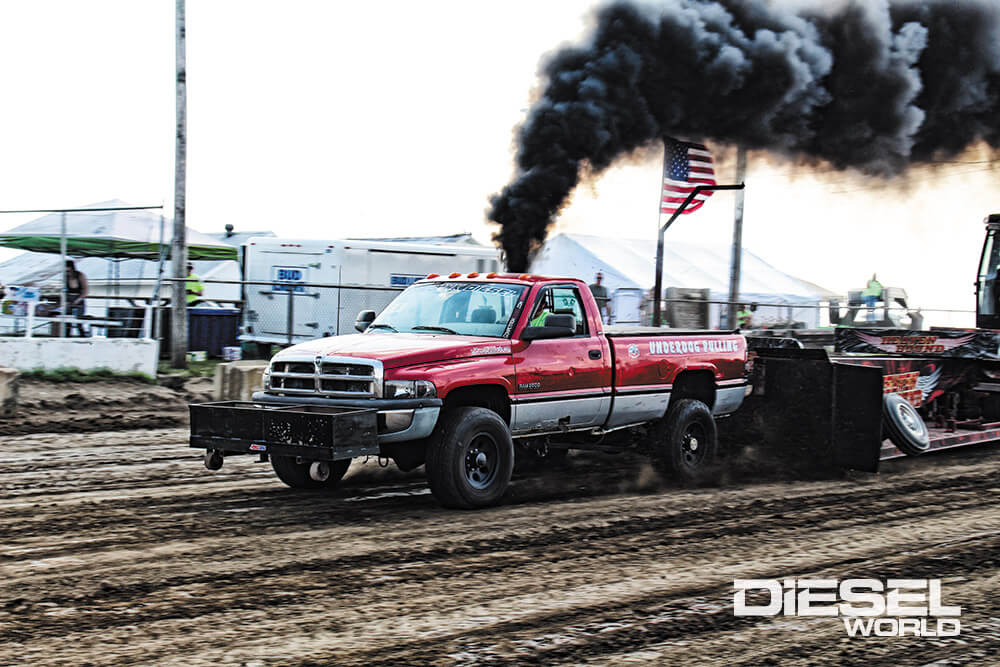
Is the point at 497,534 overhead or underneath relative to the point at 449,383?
underneath

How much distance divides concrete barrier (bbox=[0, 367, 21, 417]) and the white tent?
1927 centimetres

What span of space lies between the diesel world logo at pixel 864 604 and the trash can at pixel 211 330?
17.0 m

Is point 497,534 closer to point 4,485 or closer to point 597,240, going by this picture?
point 4,485

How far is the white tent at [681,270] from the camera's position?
32.2m

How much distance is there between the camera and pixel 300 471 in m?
8.35

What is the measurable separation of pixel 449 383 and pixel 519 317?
105cm

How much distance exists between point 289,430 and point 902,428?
6363 mm

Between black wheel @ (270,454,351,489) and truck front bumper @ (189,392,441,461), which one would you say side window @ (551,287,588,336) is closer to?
truck front bumper @ (189,392,441,461)

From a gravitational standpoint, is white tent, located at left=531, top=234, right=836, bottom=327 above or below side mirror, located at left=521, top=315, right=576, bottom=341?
above

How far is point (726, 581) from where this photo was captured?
5.74 m

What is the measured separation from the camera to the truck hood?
739 centimetres

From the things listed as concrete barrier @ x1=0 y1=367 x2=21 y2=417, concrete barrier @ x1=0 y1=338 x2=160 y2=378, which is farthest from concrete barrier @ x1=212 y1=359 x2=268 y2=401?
concrete barrier @ x1=0 y1=338 x2=160 y2=378

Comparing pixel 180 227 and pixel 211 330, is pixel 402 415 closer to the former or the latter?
pixel 180 227

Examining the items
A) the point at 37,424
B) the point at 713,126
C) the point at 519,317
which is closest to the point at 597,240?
the point at 713,126
